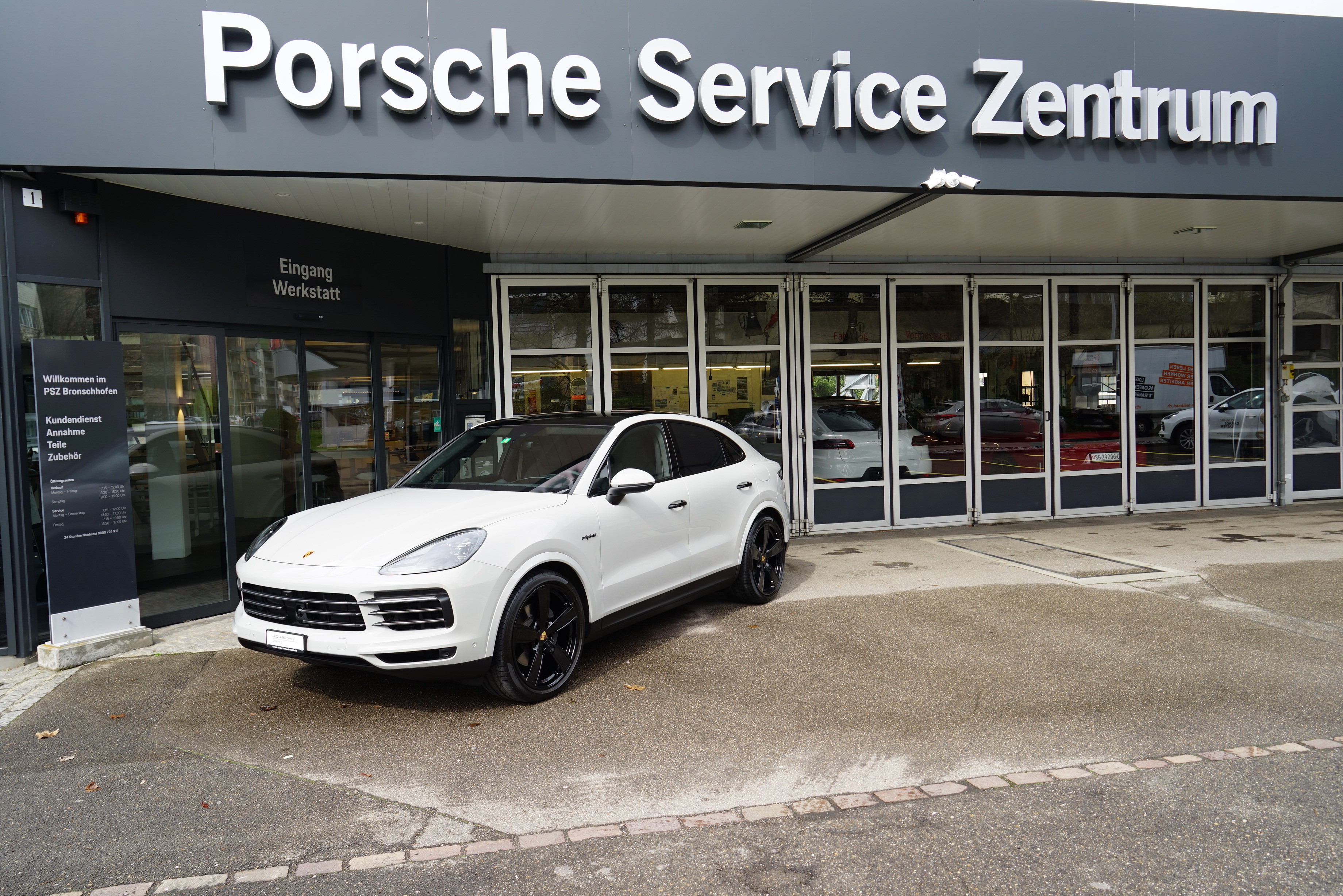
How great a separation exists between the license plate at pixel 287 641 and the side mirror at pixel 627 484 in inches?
74.4

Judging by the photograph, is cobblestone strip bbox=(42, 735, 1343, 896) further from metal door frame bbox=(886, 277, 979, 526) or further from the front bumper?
metal door frame bbox=(886, 277, 979, 526)

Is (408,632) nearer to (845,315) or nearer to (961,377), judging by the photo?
(845,315)

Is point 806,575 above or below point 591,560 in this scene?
below

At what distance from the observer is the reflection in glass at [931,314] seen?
36.4 feet

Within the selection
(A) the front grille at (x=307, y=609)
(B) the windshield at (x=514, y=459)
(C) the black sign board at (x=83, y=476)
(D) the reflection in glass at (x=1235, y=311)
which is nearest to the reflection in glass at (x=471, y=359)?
(B) the windshield at (x=514, y=459)

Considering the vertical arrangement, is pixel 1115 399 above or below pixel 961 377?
below

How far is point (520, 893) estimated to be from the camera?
10.0ft

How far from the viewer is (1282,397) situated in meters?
12.2

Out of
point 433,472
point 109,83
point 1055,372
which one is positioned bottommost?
point 433,472

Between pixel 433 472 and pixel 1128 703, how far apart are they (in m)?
4.50

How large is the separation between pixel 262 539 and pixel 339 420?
342cm

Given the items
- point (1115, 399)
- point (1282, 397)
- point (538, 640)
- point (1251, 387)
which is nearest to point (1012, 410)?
point (1115, 399)

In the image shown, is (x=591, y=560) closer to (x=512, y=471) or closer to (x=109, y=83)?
(x=512, y=471)

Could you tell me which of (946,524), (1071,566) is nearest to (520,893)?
(1071,566)
